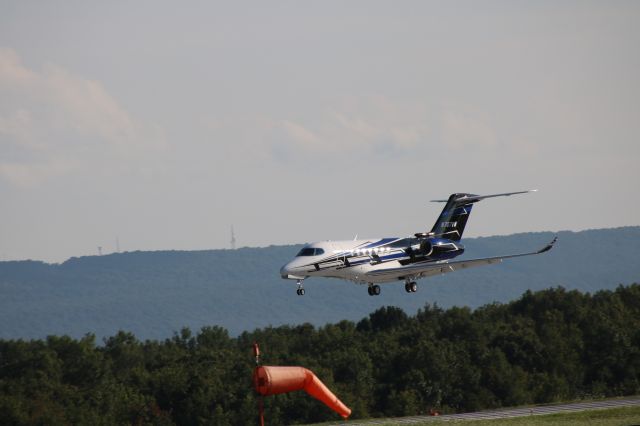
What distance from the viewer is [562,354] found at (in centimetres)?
17688

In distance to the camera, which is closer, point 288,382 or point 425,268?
point 288,382

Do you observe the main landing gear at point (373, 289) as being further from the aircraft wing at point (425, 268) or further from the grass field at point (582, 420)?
the grass field at point (582, 420)

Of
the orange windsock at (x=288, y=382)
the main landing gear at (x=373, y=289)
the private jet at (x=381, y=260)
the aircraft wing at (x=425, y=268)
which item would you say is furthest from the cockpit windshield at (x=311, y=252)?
the orange windsock at (x=288, y=382)

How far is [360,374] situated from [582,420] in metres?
90.0

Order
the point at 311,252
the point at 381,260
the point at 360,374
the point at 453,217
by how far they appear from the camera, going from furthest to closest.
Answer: the point at 360,374
the point at 453,217
the point at 381,260
the point at 311,252

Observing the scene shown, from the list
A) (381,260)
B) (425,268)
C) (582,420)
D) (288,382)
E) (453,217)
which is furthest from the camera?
(453,217)

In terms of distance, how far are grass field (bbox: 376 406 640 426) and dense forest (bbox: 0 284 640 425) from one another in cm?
6293

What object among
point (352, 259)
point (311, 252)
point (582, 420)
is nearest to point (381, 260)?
point (352, 259)

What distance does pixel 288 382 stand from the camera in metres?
54.1

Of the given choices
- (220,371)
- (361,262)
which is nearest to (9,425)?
(220,371)

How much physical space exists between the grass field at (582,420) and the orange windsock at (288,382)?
18.6 metres

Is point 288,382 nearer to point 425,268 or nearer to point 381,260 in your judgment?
point 381,260

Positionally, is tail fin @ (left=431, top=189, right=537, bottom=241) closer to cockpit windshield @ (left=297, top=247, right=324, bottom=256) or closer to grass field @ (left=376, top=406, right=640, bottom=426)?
cockpit windshield @ (left=297, top=247, right=324, bottom=256)

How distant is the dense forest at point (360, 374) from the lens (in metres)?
148
